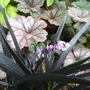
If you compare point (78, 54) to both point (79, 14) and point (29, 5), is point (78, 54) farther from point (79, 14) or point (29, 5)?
point (29, 5)

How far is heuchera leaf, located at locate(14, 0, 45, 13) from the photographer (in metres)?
1.49

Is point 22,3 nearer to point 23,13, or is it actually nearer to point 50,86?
point 23,13

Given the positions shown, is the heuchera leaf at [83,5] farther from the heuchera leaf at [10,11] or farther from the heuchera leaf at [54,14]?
the heuchera leaf at [10,11]

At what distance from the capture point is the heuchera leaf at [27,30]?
1264 millimetres

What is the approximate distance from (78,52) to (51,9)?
0.46 metres

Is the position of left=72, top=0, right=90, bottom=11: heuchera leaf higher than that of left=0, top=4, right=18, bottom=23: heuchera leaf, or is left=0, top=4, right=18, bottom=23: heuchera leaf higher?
left=0, top=4, right=18, bottom=23: heuchera leaf

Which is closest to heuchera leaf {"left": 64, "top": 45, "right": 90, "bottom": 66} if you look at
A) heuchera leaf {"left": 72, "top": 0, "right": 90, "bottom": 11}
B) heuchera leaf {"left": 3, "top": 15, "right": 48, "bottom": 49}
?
Result: heuchera leaf {"left": 3, "top": 15, "right": 48, "bottom": 49}

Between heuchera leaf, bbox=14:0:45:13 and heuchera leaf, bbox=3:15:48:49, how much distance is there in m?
0.12

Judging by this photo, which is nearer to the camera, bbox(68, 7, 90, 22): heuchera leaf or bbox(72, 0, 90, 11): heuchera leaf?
bbox(68, 7, 90, 22): heuchera leaf

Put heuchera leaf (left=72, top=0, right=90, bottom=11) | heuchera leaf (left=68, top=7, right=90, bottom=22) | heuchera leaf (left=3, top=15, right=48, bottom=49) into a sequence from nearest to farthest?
heuchera leaf (left=3, top=15, right=48, bottom=49), heuchera leaf (left=68, top=7, right=90, bottom=22), heuchera leaf (left=72, top=0, right=90, bottom=11)

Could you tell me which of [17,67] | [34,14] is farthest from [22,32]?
[17,67]

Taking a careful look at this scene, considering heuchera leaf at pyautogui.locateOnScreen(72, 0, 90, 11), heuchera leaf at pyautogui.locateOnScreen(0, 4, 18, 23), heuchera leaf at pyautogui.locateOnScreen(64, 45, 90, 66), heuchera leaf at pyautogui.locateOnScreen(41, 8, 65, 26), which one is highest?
heuchera leaf at pyautogui.locateOnScreen(0, 4, 18, 23)

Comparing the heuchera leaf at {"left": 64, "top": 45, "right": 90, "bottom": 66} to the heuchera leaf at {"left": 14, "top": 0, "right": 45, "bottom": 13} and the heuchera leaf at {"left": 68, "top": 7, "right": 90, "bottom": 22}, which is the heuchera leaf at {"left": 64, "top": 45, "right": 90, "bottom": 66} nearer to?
the heuchera leaf at {"left": 68, "top": 7, "right": 90, "bottom": 22}

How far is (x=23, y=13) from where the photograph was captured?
160 centimetres
